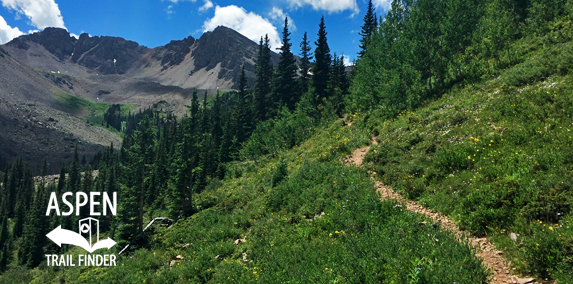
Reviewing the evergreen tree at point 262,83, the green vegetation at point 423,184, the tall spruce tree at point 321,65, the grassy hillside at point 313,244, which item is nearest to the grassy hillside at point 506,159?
the green vegetation at point 423,184

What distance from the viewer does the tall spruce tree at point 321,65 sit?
5750 centimetres

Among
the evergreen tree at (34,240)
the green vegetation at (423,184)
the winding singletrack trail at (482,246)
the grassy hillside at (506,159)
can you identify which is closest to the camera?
the winding singletrack trail at (482,246)

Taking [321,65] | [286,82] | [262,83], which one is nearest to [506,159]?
[321,65]

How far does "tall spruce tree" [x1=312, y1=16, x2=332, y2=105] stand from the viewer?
57.5m

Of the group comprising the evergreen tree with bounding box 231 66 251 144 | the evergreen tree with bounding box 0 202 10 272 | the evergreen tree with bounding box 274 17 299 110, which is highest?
the evergreen tree with bounding box 274 17 299 110

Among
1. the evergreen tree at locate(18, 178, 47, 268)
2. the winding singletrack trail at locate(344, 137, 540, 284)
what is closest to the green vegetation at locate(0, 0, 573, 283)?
the winding singletrack trail at locate(344, 137, 540, 284)

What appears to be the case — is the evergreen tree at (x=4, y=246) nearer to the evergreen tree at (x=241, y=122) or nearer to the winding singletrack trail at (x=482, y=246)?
the evergreen tree at (x=241, y=122)

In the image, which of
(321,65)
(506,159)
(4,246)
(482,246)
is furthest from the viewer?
(4,246)

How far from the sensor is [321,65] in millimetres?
59125

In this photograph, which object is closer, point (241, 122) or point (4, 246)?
point (241, 122)

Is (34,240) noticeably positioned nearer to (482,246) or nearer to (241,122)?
(241,122)

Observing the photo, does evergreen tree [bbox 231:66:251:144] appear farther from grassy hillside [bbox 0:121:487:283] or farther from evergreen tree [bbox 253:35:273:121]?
grassy hillside [bbox 0:121:487:283]

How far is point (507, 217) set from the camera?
25.7 feet

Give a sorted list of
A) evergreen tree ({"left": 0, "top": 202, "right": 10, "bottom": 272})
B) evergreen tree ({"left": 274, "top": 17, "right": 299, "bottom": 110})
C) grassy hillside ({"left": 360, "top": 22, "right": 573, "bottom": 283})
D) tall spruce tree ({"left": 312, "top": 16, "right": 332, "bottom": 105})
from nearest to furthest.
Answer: grassy hillside ({"left": 360, "top": 22, "right": 573, "bottom": 283}) → tall spruce tree ({"left": 312, "top": 16, "right": 332, "bottom": 105}) → evergreen tree ({"left": 274, "top": 17, "right": 299, "bottom": 110}) → evergreen tree ({"left": 0, "top": 202, "right": 10, "bottom": 272})
